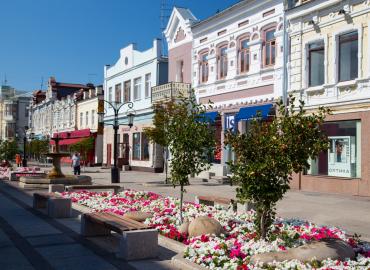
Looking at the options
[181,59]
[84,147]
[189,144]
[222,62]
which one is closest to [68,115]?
[84,147]

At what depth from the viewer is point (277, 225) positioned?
9.79 m

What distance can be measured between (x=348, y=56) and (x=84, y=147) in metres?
31.0

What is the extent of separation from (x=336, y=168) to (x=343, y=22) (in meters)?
5.71

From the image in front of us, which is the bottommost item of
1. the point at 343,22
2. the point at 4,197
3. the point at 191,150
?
the point at 4,197

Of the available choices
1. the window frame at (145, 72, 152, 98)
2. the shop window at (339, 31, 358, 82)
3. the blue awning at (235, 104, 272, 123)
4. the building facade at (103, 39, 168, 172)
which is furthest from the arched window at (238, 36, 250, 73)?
the window frame at (145, 72, 152, 98)

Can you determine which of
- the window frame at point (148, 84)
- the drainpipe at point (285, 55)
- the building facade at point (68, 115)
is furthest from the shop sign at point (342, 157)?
the building facade at point (68, 115)

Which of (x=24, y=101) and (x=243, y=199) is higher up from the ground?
(x=24, y=101)

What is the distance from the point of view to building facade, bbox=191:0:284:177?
2295cm

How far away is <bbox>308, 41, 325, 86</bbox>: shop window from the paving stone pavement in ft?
42.0

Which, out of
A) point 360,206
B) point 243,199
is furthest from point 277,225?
point 360,206

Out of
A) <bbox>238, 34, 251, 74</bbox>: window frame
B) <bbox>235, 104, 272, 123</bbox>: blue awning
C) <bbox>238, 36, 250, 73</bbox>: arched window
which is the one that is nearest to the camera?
<bbox>235, 104, 272, 123</bbox>: blue awning

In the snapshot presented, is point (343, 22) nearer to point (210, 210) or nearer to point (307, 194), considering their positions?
point (307, 194)

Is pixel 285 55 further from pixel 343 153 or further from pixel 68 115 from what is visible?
pixel 68 115

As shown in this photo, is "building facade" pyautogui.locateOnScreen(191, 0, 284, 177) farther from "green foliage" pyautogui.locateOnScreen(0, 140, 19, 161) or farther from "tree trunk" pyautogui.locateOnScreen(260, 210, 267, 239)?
"green foliage" pyautogui.locateOnScreen(0, 140, 19, 161)
